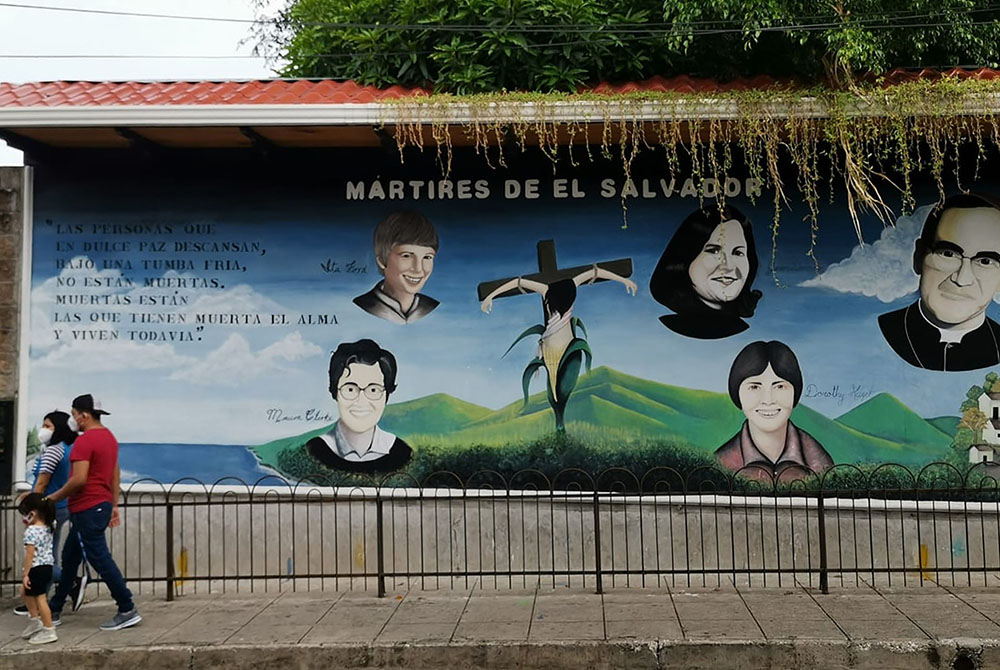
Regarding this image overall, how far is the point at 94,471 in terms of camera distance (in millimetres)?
7910

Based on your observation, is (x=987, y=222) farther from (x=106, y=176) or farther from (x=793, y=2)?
(x=106, y=176)

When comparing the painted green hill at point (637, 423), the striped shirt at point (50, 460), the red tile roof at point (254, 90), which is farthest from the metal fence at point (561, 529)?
the red tile roof at point (254, 90)

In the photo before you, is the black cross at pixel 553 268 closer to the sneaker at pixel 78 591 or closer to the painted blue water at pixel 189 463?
Result: the painted blue water at pixel 189 463

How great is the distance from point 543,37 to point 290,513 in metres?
5.90

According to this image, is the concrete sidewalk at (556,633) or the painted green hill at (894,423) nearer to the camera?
the concrete sidewalk at (556,633)

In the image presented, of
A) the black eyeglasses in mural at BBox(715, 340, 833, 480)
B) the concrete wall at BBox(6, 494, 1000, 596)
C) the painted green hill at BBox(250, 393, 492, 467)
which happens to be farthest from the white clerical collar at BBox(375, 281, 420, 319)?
the black eyeglasses in mural at BBox(715, 340, 833, 480)

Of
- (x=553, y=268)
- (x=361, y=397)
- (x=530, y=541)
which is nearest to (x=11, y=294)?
(x=361, y=397)

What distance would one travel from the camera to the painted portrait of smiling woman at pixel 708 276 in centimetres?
1012

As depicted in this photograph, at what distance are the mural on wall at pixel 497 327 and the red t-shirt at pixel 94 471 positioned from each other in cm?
225

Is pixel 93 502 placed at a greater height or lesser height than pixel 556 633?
greater

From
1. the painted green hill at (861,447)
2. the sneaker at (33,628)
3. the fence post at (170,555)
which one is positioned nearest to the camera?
the sneaker at (33,628)

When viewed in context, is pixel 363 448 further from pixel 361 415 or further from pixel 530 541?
pixel 530 541

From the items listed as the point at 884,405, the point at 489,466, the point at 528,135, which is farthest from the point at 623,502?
the point at 528,135

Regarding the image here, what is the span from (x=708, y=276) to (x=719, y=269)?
0.14 m
